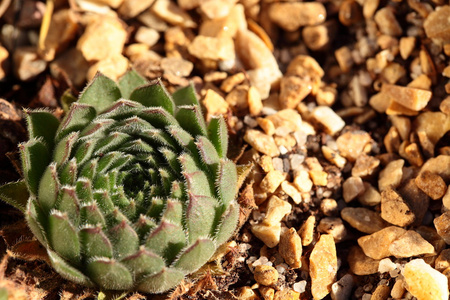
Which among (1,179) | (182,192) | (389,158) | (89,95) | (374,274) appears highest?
(89,95)

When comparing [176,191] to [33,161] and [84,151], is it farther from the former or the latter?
[33,161]

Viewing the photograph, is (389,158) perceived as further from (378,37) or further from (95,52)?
(95,52)

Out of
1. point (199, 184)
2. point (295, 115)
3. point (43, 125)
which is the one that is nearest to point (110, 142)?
point (43, 125)

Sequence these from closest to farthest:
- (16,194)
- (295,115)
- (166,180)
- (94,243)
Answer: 1. (94,243)
2. (166,180)
3. (16,194)
4. (295,115)

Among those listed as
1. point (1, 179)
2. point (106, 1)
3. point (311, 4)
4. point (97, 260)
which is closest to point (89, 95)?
point (1, 179)

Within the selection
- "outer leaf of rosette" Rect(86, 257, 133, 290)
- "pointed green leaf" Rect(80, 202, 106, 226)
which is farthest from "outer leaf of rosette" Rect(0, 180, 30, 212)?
"outer leaf of rosette" Rect(86, 257, 133, 290)

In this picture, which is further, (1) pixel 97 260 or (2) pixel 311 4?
(2) pixel 311 4

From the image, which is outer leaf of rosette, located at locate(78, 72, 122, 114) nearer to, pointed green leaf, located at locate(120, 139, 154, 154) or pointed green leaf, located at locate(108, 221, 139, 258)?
pointed green leaf, located at locate(120, 139, 154, 154)
